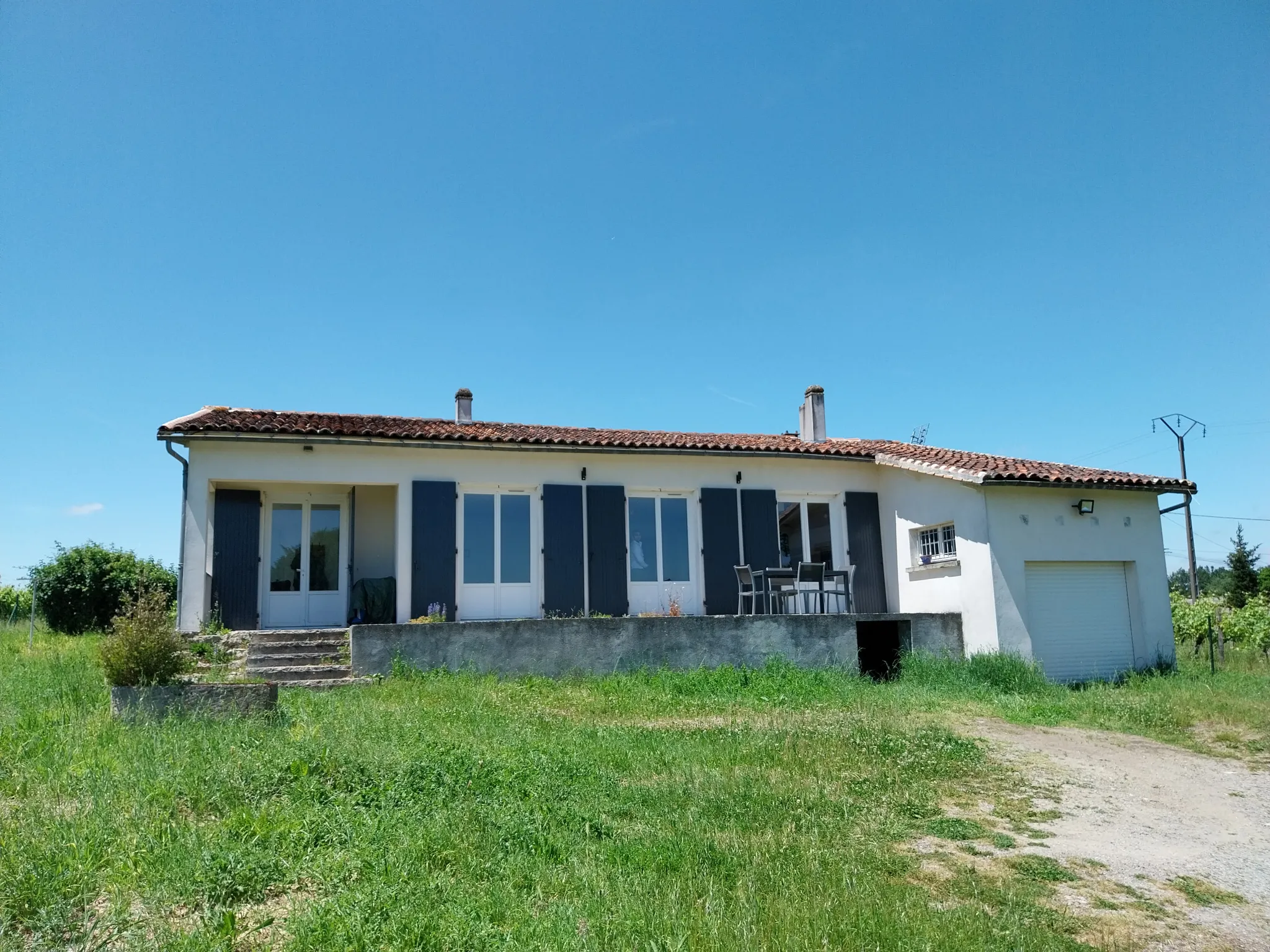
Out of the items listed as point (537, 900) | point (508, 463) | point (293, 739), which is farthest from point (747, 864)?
point (508, 463)

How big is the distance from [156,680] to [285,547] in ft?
21.8

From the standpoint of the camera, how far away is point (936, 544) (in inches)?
566

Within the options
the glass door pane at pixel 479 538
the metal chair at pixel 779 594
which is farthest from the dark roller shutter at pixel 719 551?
the glass door pane at pixel 479 538

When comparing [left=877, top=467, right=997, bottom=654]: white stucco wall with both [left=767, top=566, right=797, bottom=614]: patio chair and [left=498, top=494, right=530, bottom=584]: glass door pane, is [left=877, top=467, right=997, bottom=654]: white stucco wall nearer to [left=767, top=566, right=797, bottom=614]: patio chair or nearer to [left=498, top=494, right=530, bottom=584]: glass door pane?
[left=767, top=566, right=797, bottom=614]: patio chair

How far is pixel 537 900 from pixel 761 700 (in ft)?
22.9

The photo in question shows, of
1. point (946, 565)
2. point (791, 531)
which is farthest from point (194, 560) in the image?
point (946, 565)

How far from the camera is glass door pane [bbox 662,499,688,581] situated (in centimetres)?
1439

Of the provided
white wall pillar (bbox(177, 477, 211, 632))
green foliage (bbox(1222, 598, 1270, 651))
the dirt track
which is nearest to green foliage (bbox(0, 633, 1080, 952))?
the dirt track

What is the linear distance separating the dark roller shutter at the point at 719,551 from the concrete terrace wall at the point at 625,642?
183cm

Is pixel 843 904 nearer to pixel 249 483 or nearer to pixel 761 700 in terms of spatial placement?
pixel 761 700

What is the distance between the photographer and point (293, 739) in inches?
248

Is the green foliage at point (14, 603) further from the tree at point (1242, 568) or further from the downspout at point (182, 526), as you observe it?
the tree at point (1242, 568)

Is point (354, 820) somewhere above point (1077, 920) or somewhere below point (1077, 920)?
above

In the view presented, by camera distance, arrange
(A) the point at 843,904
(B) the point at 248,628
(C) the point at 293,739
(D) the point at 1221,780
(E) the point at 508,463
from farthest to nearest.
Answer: (E) the point at 508,463, (B) the point at 248,628, (D) the point at 1221,780, (C) the point at 293,739, (A) the point at 843,904
